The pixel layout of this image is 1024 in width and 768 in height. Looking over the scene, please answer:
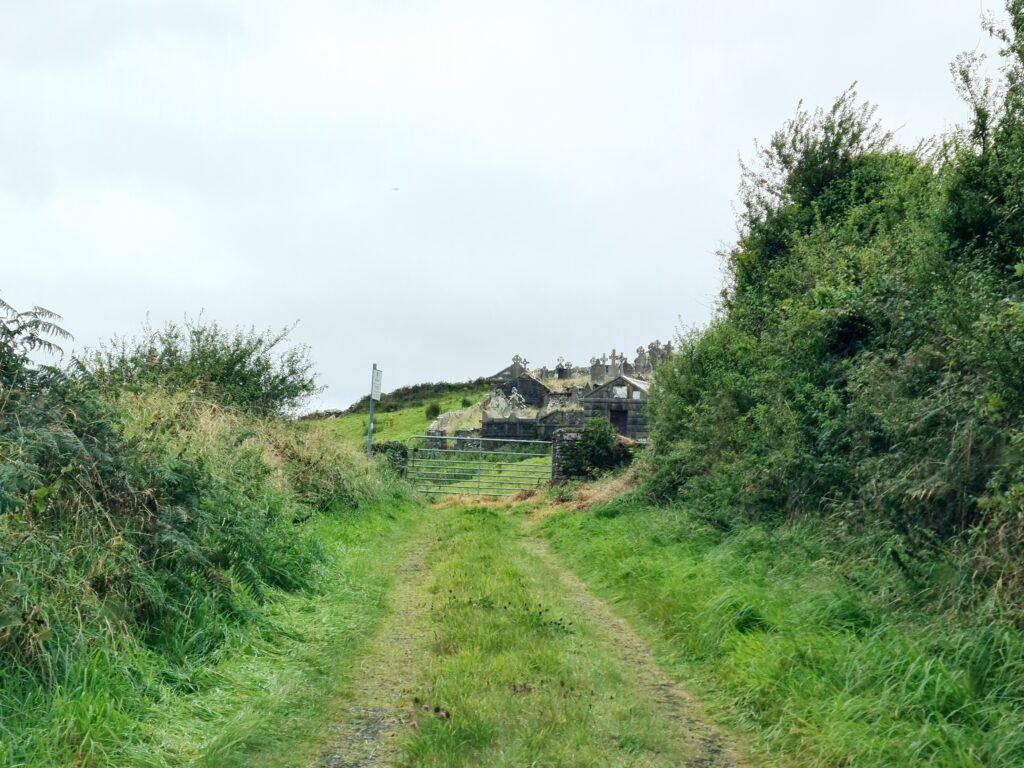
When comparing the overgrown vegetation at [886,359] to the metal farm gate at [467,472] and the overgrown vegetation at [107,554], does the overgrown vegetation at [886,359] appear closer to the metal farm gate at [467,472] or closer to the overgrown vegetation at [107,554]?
the overgrown vegetation at [107,554]

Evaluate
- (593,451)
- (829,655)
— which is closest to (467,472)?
(593,451)

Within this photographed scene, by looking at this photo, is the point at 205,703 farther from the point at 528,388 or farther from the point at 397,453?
the point at 528,388

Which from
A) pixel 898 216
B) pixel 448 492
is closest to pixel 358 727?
pixel 898 216

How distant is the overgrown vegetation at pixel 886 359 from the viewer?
6.06 m

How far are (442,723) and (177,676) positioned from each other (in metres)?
2.02

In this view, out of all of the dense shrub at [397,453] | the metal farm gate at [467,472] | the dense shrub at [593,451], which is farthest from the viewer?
the dense shrub at [397,453]

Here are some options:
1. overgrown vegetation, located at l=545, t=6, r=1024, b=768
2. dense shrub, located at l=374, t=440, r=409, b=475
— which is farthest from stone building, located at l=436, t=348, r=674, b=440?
overgrown vegetation, located at l=545, t=6, r=1024, b=768

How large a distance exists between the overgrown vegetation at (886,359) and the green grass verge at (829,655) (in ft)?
1.25

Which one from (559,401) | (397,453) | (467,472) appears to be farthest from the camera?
(559,401)

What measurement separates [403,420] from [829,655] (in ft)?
165

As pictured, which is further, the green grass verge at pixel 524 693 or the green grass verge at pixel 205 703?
the green grass verge at pixel 524 693

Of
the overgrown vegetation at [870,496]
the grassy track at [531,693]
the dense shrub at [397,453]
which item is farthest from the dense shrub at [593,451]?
the grassy track at [531,693]

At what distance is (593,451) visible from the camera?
1013 inches

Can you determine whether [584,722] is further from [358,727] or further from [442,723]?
[358,727]
